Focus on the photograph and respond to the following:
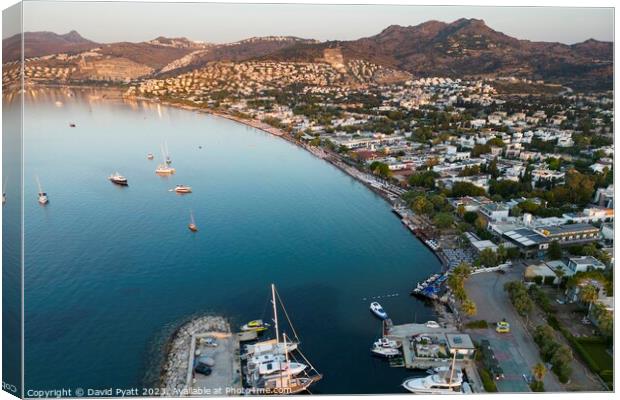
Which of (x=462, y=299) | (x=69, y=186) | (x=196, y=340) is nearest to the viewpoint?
(x=196, y=340)

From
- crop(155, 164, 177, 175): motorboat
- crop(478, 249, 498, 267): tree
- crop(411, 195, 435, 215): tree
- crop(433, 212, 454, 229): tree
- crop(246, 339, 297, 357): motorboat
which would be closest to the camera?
crop(246, 339, 297, 357): motorboat

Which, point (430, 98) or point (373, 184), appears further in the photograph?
point (430, 98)

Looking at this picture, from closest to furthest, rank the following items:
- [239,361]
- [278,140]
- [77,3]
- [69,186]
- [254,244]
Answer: [77,3], [239,361], [254,244], [69,186], [278,140]

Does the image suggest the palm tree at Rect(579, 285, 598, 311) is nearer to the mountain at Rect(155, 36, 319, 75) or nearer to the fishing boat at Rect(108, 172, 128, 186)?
the fishing boat at Rect(108, 172, 128, 186)

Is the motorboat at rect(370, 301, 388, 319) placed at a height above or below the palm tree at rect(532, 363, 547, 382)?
below

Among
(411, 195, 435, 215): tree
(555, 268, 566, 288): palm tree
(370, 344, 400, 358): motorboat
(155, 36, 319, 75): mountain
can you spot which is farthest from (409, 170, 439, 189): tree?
(155, 36, 319, 75): mountain

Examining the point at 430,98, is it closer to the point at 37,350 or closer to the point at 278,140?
the point at 278,140

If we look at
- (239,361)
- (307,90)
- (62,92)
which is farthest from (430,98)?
(239,361)

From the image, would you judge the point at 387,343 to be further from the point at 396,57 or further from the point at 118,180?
the point at 396,57
